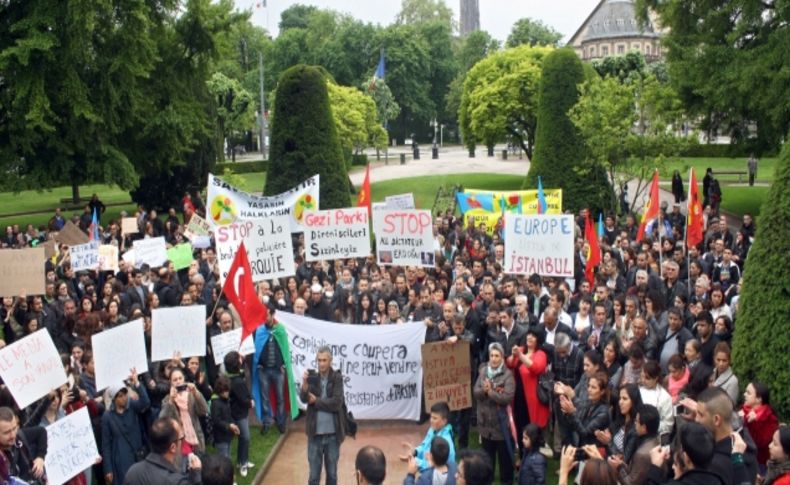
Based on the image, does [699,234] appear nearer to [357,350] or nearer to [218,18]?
[357,350]

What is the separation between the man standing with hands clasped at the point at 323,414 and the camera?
955cm

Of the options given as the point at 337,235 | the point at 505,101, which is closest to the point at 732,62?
the point at 337,235

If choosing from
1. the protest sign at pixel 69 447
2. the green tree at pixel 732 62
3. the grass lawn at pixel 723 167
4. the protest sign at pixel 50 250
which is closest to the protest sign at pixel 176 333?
the protest sign at pixel 69 447

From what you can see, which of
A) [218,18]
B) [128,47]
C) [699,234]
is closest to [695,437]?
[699,234]

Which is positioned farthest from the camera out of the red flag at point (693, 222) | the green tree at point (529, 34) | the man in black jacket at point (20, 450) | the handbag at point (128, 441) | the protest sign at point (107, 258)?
the green tree at point (529, 34)

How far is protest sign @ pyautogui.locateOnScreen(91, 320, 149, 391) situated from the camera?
959cm

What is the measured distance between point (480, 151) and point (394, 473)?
216 feet

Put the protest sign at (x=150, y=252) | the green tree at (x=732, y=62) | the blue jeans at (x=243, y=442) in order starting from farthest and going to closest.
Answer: the green tree at (x=732, y=62) → the protest sign at (x=150, y=252) → the blue jeans at (x=243, y=442)

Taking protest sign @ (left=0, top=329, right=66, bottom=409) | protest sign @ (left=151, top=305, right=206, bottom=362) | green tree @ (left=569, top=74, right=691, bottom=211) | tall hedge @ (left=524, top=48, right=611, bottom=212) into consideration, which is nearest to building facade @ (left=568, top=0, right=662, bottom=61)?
tall hedge @ (left=524, top=48, right=611, bottom=212)

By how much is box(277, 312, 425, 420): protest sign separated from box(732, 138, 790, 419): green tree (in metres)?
4.17

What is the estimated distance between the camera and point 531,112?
45688 mm

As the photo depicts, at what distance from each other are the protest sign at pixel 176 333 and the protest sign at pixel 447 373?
109 inches

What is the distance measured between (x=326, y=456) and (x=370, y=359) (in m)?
2.66

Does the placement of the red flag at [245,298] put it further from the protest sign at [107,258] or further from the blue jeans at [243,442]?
the protest sign at [107,258]
